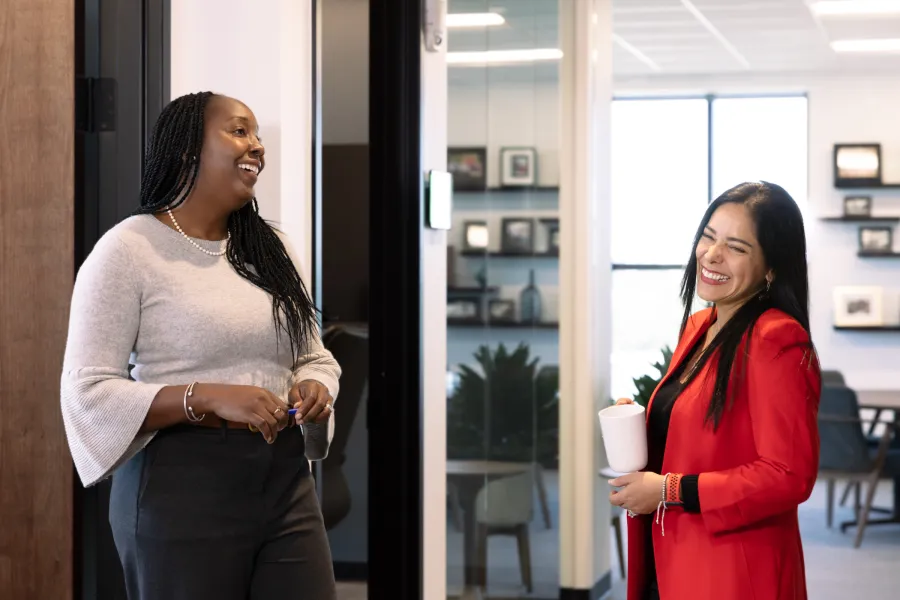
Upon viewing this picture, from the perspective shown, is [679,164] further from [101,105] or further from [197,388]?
[197,388]

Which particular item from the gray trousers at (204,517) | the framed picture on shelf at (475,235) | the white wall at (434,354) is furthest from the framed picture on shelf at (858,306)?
the gray trousers at (204,517)

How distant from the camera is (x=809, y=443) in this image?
1691mm

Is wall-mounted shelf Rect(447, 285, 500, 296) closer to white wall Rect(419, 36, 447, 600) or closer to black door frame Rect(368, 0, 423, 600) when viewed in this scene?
white wall Rect(419, 36, 447, 600)

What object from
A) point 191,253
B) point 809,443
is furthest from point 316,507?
point 809,443

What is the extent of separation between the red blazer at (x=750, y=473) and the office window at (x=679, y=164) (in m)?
6.40

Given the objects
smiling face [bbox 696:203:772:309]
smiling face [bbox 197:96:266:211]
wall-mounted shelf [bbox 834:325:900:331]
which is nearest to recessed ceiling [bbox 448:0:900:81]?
wall-mounted shelf [bbox 834:325:900:331]

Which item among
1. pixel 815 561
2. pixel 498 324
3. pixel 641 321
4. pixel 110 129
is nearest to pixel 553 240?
pixel 498 324

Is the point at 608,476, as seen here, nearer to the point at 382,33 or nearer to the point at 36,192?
the point at 382,33

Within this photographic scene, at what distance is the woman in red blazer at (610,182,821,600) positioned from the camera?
5.54 ft

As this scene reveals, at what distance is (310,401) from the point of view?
1821mm

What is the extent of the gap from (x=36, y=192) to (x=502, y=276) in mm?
1986

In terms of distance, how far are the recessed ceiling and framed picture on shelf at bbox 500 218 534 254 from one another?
20.2 inches

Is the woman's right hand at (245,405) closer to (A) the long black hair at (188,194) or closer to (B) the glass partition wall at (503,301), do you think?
(A) the long black hair at (188,194)

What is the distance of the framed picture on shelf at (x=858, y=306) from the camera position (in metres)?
8.10
